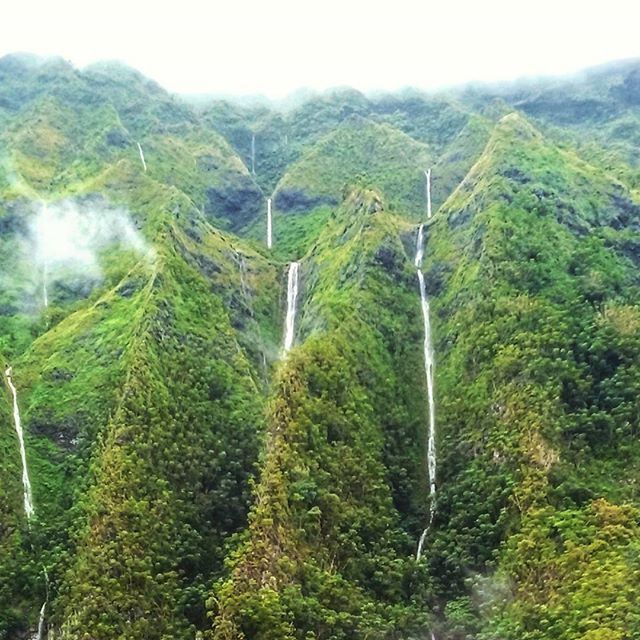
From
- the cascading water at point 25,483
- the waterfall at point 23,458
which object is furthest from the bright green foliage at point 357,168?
the cascading water at point 25,483

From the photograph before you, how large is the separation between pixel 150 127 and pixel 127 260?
5005 cm

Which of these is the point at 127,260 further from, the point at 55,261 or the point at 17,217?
the point at 17,217

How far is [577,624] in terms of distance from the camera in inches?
1689

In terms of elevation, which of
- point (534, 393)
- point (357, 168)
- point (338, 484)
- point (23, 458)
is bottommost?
point (23, 458)

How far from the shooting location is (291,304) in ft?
285

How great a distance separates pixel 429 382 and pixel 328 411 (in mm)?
12983

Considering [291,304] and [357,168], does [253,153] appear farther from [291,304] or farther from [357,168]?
[291,304]

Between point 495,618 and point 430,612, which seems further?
point 430,612

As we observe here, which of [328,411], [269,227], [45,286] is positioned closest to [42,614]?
[328,411]

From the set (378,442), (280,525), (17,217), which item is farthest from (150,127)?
(280,525)

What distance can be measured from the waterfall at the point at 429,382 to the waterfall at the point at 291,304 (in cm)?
1392

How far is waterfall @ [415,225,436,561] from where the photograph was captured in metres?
60.2

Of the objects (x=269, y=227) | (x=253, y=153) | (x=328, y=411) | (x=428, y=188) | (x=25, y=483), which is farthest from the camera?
(x=253, y=153)

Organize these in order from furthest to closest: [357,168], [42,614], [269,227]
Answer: [357,168] < [269,227] < [42,614]
